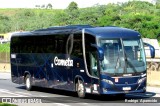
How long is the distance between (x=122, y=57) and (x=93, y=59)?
1.18 m

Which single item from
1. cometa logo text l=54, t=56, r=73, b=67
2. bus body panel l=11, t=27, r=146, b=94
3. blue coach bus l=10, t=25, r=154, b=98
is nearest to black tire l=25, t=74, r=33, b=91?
bus body panel l=11, t=27, r=146, b=94

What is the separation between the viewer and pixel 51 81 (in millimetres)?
25562

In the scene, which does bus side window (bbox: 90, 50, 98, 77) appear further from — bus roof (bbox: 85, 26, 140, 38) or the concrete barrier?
the concrete barrier

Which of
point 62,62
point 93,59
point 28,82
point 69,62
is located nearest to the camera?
point 93,59

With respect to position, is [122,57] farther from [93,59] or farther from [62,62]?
[62,62]

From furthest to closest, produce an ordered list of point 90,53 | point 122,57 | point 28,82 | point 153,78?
1. point 153,78
2. point 28,82
3. point 90,53
4. point 122,57

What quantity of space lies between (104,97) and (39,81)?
4.90m

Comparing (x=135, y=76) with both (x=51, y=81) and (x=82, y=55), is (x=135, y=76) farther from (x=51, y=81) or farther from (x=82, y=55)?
(x=51, y=81)

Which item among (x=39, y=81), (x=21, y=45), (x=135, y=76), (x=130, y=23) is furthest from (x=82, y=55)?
(x=130, y=23)

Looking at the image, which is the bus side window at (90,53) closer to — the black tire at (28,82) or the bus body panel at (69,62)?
the bus body panel at (69,62)

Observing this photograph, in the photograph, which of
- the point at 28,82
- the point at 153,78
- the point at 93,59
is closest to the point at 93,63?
the point at 93,59

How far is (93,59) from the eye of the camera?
69.2ft

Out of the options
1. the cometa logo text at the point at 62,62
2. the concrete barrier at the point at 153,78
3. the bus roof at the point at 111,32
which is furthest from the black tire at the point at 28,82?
the bus roof at the point at 111,32

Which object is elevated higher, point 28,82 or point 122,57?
point 122,57
